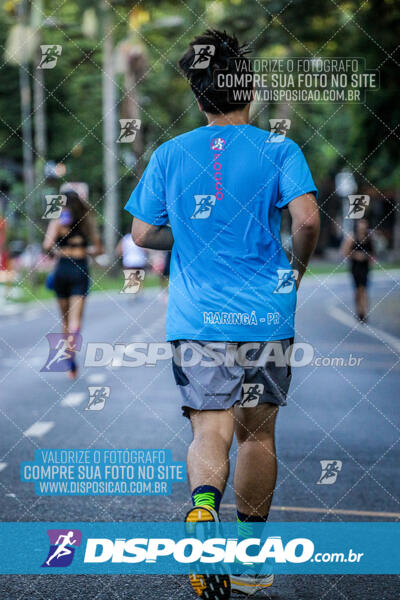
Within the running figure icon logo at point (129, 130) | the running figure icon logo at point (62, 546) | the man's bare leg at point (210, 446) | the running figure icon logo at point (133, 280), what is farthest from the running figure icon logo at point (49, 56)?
the man's bare leg at point (210, 446)

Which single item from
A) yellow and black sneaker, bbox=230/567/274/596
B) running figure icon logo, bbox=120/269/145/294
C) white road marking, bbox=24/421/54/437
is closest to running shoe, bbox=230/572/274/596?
yellow and black sneaker, bbox=230/567/274/596

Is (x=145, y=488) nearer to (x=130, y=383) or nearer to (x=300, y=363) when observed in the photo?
(x=130, y=383)

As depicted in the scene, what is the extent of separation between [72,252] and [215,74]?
6.75 metres

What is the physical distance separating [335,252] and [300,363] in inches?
2357

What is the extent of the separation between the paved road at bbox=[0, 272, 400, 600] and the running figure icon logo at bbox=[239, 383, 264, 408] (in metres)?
0.74

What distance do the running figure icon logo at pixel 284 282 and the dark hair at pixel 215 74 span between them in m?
0.58

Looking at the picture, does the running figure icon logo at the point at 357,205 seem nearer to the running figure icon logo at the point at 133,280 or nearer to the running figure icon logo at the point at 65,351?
the running figure icon logo at the point at 133,280

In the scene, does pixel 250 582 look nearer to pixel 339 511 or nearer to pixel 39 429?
pixel 339 511

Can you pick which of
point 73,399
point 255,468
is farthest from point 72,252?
point 255,468

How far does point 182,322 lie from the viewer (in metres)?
3.80

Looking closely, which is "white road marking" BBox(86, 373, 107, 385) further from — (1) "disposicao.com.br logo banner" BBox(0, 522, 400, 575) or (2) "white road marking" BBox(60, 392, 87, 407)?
(1) "disposicao.com.br logo banner" BBox(0, 522, 400, 575)

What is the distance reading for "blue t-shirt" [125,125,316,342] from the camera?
377 centimetres

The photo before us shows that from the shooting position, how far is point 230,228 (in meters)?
3.78

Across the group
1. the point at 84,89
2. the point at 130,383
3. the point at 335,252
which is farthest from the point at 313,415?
the point at 335,252
